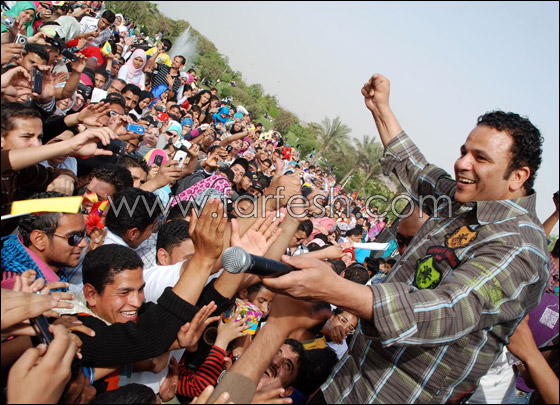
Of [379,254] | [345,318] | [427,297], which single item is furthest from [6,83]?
[379,254]

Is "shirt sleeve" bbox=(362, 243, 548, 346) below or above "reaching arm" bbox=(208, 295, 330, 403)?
above

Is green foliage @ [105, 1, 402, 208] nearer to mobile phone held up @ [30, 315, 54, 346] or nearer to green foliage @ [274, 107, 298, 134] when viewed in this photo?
green foliage @ [274, 107, 298, 134]

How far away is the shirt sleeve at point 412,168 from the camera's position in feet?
7.81

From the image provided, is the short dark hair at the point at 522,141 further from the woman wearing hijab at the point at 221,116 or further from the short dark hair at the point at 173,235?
the woman wearing hijab at the point at 221,116

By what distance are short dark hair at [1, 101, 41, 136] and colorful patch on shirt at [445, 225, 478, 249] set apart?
2701 mm

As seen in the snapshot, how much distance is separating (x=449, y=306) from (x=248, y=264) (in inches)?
28.9

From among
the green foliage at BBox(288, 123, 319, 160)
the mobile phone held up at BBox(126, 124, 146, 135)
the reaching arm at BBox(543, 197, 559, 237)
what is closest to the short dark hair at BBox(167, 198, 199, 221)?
the mobile phone held up at BBox(126, 124, 146, 135)

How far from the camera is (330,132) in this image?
43.6 meters

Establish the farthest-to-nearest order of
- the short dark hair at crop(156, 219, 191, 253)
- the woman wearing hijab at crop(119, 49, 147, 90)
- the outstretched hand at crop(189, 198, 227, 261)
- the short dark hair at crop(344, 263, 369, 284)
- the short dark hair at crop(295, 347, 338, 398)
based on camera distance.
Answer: the woman wearing hijab at crop(119, 49, 147, 90), the short dark hair at crop(344, 263, 369, 284), the short dark hair at crop(156, 219, 191, 253), the short dark hair at crop(295, 347, 338, 398), the outstretched hand at crop(189, 198, 227, 261)

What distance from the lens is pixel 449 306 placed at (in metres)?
1.40

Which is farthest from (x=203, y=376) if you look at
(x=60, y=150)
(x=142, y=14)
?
(x=142, y=14)

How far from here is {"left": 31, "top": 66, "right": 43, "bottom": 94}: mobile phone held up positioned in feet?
11.4

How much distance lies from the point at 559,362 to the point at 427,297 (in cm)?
206

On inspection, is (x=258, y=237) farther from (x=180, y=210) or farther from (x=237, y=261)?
(x=180, y=210)
